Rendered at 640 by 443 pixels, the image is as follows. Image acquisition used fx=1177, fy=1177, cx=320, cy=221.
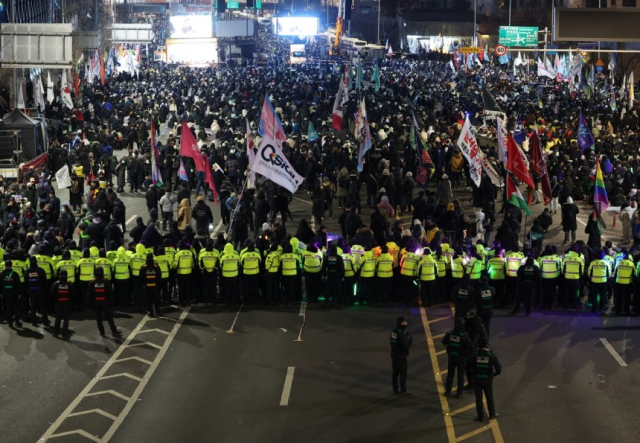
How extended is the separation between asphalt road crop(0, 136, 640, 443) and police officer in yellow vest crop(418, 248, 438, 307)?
292 millimetres

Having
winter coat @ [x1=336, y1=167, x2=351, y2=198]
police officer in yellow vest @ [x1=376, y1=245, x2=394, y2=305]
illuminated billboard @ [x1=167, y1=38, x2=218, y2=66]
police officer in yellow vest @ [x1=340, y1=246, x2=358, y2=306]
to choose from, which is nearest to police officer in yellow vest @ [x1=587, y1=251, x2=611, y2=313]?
police officer in yellow vest @ [x1=376, y1=245, x2=394, y2=305]

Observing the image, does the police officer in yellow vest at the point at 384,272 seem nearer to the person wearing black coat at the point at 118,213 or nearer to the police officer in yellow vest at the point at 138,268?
the police officer in yellow vest at the point at 138,268

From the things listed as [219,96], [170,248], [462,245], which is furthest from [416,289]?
[219,96]

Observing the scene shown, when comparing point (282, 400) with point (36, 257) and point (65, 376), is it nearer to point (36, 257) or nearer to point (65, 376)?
point (65, 376)

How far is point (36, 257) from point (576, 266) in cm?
1090

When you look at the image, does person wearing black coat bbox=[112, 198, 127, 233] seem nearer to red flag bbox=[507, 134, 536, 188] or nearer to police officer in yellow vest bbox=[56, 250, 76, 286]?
police officer in yellow vest bbox=[56, 250, 76, 286]

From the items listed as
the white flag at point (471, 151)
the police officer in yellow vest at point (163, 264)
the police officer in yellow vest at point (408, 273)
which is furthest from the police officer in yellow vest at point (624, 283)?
the police officer in yellow vest at point (163, 264)

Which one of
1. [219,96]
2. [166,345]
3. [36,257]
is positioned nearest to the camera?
[166,345]

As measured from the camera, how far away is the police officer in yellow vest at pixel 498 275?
24.4 metres

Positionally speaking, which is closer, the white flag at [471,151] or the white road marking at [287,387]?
the white road marking at [287,387]

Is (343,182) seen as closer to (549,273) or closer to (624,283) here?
(549,273)

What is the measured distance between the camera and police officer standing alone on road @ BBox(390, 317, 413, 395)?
18.4 meters

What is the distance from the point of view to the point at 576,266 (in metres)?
24.0

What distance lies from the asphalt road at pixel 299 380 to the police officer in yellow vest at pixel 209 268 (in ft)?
1.43
